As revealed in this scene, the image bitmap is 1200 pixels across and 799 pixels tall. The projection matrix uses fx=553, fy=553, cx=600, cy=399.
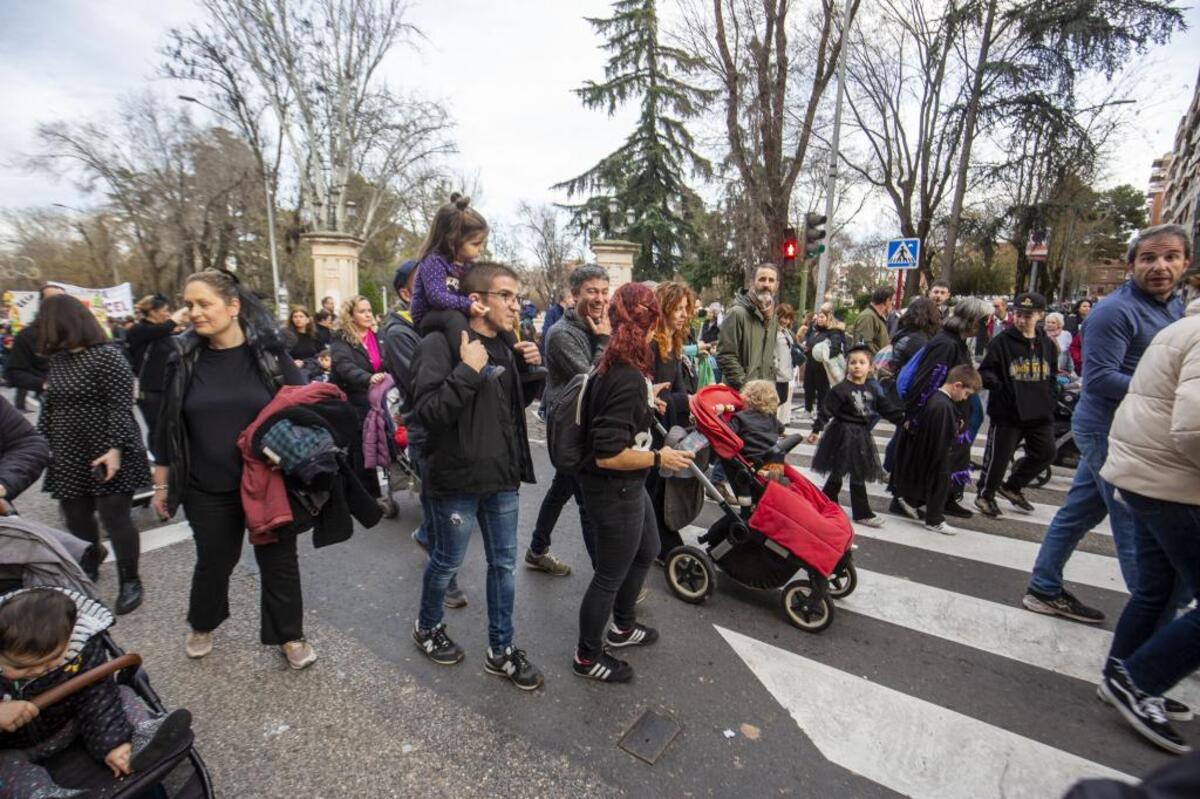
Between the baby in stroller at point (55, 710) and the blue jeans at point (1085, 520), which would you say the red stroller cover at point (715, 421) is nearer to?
the blue jeans at point (1085, 520)

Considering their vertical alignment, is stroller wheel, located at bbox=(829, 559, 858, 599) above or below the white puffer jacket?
below

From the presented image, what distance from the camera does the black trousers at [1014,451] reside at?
4898 millimetres

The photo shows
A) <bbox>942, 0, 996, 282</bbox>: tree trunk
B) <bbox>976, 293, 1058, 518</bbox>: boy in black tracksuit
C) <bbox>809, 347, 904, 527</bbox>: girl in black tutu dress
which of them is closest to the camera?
<bbox>809, 347, 904, 527</bbox>: girl in black tutu dress

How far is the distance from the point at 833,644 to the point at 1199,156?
47.2m

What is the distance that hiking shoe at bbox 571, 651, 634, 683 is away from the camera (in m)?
2.69

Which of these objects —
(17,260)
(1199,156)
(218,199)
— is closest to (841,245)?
(1199,156)

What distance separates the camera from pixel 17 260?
29.6m

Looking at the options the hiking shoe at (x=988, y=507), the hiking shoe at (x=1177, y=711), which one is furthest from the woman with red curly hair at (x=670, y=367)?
the hiking shoe at (x=988, y=507)

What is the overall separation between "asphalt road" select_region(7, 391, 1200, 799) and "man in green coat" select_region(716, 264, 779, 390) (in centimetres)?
202

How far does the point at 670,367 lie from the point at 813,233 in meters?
8.38

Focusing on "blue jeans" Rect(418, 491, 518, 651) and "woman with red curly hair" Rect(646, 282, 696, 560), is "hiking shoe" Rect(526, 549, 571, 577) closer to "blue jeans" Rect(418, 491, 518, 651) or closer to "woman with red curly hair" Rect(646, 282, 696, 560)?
"woman with red curly hair" Rect(646, 282, 696, 560)

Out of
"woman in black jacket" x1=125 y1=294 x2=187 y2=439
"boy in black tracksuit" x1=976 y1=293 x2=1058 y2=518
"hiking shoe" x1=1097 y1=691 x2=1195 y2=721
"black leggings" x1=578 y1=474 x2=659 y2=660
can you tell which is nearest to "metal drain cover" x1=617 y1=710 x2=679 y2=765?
"black leggings" x1=578 y1=474 x2=659 y2=660

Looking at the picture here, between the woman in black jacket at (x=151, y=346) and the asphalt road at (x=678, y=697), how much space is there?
5.74 feet

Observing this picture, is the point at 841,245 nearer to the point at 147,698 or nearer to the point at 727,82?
the point at 727,82
